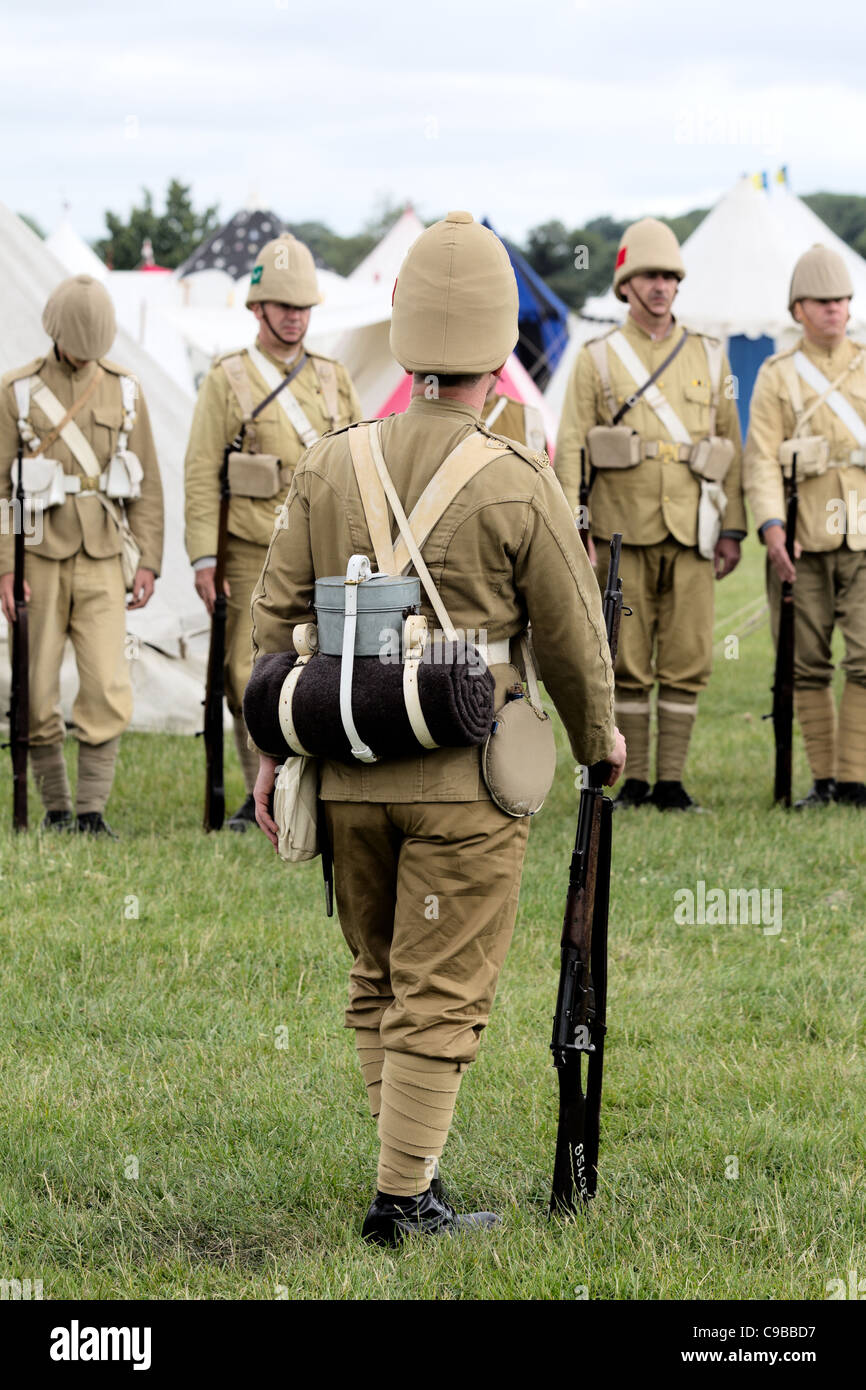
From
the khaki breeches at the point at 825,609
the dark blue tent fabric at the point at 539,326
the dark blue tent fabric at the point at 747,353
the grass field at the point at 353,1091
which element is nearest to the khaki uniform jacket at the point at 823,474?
the khaki breeches at the point at 825,609

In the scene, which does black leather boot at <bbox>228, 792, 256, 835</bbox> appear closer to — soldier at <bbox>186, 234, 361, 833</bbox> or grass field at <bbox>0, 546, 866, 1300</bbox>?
soldier at <bbox>186, 234, 361, 833</bbox>

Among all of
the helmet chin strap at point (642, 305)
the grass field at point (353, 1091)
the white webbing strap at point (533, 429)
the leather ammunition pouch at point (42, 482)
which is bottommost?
the grass field at point (353, 1091)

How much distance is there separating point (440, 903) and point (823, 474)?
4658 millimetres

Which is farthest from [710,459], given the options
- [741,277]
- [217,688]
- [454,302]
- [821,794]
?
[741,277]

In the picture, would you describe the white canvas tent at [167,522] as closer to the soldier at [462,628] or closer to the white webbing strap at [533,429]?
the white webbing strap at [533,429]

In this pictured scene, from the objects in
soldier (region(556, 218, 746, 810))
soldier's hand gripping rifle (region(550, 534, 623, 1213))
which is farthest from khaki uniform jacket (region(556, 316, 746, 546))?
soldier's hand gripping rifle (region(550, 534, 623, 1213))

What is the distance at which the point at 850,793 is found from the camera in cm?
740

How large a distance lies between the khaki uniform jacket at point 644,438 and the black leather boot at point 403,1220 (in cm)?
434

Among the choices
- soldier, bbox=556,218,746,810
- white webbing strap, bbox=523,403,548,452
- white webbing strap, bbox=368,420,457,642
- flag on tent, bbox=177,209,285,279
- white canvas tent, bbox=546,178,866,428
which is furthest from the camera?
flag on tent, bbox=177,209,285,279

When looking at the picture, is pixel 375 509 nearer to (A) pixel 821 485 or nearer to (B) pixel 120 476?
(B) pixel 120 476

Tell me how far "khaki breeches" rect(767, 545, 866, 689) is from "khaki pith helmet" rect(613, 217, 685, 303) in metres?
1.40

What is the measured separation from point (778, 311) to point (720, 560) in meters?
13.7

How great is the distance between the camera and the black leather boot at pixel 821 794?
737 cm

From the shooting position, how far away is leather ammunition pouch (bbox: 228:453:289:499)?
6695mm
